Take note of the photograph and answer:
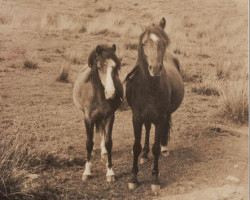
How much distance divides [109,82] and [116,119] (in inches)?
118

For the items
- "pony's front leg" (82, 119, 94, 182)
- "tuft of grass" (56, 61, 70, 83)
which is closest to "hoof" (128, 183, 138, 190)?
"pony's front leg" (82, 119, 94, 182)

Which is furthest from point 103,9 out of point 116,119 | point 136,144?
point 136,144

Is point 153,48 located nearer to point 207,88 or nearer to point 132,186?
point 132,186

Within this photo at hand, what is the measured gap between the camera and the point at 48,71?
879cm

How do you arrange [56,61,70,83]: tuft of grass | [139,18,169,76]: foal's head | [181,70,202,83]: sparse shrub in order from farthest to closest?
1. [181,70,202,83]: sparse shrub
2. [56,61,70,83]: tuft of grass
3. [139,18,169,76]: foal's head

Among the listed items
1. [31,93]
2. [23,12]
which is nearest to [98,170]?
[31,93]

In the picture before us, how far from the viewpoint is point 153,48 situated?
11.1 ft

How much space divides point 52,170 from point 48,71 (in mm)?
4809

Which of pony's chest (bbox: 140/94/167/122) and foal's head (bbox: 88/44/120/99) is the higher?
foal's head (bbox: 88/44/120/99)

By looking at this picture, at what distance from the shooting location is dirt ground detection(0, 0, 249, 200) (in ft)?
13.6

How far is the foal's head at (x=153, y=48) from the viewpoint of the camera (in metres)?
3.36

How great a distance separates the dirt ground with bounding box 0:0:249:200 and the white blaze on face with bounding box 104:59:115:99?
124 cm

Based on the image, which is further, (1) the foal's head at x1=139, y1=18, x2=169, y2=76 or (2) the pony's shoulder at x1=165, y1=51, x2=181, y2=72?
(2) the pony's shoulder at x1=165, y1=51, x2=181, y2=72

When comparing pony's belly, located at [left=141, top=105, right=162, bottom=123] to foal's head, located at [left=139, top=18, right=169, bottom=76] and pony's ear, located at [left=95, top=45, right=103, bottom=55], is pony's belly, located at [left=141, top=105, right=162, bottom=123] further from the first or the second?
pony's ear, located at [left=95, top=45, right=103, bottom=55]
